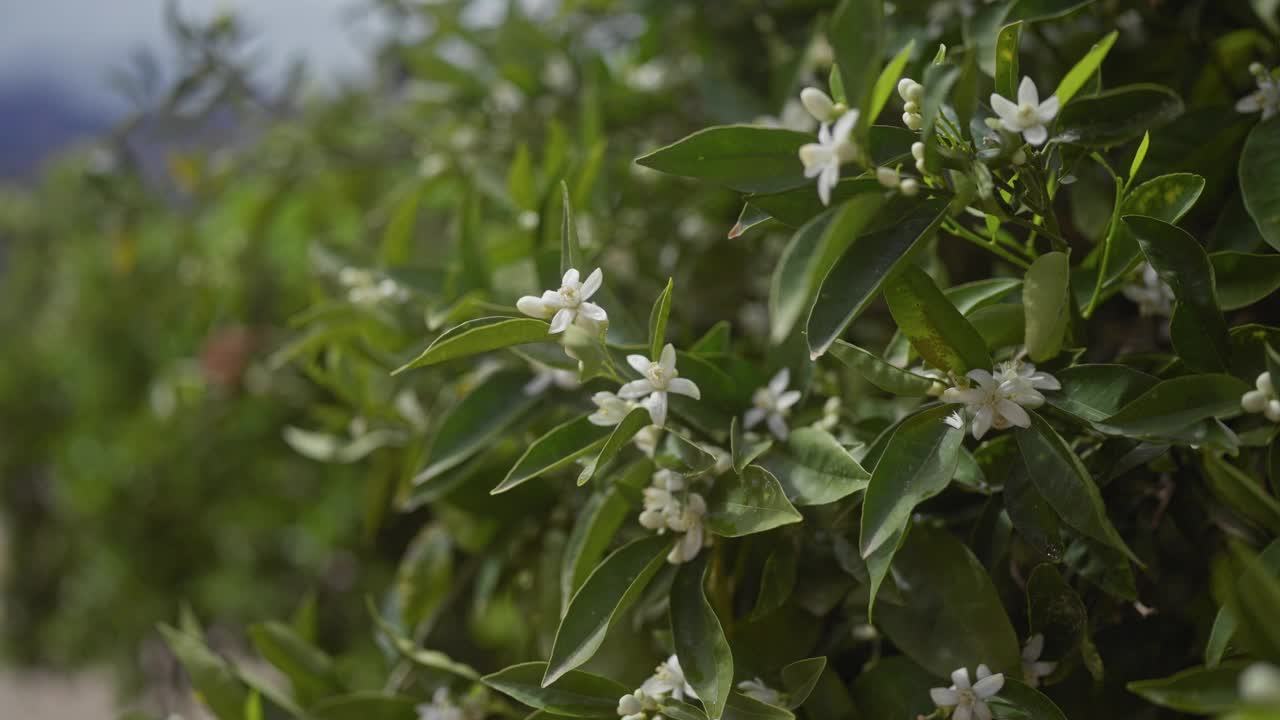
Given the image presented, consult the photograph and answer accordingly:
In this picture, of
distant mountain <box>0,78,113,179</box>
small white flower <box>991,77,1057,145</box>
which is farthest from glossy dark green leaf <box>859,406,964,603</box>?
distant mountain <box>0,78,113,179</box>

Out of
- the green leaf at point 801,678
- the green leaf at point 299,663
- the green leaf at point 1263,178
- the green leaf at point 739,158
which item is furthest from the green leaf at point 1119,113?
the green leaf at point 299,663

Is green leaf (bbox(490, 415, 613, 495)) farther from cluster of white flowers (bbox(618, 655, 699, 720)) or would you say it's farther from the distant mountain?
the distant mountain

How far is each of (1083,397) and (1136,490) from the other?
92 millimetres

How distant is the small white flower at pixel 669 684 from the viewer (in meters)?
0.37

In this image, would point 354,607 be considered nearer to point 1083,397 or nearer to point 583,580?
point 583,580

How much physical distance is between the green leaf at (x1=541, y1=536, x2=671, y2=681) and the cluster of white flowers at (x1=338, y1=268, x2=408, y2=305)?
0.77ft

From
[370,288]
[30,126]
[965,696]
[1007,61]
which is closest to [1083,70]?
[1007,61]

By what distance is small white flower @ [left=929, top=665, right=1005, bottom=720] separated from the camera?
346 mm

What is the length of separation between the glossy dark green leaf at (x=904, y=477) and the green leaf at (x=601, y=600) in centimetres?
10

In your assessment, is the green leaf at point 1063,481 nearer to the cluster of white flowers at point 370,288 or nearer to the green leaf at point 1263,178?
the green leaf at point 1263,178

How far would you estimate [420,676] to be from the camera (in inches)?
19.7

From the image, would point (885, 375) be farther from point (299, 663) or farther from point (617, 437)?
point (299, 663)

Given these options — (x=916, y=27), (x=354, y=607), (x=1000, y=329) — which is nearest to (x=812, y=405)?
(x=1000, y=329)

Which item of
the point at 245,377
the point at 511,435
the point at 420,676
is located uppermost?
the point at 511,435
